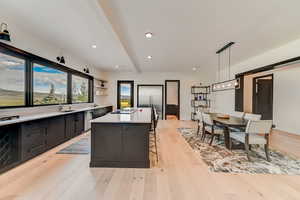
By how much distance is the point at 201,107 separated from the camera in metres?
8.77

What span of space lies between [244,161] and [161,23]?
10.8 feet

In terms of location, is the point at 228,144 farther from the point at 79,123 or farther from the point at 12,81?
the point at 12,81

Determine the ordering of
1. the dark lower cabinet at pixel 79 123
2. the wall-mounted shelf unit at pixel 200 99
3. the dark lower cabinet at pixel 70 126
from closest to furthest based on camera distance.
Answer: the dark lower cabinet at pixel 70 126 < the dark lower cabinet at pixel 79 123 < the wall-mounted shelf unit at pixel 200 99

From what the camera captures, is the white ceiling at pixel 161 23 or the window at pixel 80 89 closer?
the white ceiling at pixel 161 23

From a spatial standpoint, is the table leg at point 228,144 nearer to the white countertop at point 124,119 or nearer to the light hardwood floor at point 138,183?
the light hardwood floor at point 138,183

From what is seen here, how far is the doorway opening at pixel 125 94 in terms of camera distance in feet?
29.2

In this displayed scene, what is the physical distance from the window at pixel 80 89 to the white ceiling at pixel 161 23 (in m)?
1.39

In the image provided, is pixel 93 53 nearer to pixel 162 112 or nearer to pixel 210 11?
pixel 210 11

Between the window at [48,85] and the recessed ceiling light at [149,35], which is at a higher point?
the recessed ceiling light at [149,35]

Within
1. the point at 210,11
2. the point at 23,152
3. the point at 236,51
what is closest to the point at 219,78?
the point at 236,51

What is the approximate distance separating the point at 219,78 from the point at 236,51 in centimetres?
355

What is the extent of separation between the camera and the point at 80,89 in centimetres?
612

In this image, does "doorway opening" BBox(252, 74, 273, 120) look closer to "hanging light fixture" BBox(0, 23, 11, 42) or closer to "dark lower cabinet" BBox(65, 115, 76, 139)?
"dark lower cabinet" BBox(65, 115, 76, 139)

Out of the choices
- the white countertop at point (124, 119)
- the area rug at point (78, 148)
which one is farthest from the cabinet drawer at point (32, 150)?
the white countertop at point (124, 119)
